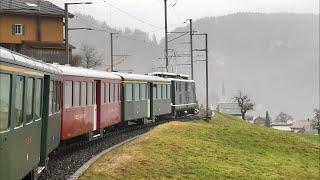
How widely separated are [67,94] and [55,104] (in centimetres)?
285

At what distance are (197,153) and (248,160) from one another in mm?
2912

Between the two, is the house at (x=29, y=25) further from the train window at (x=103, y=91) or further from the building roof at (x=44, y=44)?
the train window at (x=103, y=91)

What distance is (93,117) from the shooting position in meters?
23.6

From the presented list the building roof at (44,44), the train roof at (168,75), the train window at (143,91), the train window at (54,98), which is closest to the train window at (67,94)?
the train window at (54,98)

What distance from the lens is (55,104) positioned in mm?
15977

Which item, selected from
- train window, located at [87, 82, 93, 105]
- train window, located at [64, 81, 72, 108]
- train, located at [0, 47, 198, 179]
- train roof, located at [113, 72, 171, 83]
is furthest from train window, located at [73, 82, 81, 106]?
train roof, located at [113, 72, 171, 83]

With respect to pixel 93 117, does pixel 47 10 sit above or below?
above

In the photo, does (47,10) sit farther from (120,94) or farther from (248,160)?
(248,160)

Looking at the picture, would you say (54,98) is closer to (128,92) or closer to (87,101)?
(87,101)

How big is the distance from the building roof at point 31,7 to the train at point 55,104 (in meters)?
20.5

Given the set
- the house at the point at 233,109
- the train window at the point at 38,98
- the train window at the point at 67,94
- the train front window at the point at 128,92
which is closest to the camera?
the train window at the point at 38,98

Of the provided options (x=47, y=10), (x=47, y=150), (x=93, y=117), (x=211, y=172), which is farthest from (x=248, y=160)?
(x=47, y=10)

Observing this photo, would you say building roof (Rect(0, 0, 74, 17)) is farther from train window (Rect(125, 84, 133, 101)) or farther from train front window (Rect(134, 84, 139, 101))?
train window (Rect(125, 84, 133, 101))

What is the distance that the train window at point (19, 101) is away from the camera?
30.3ft
